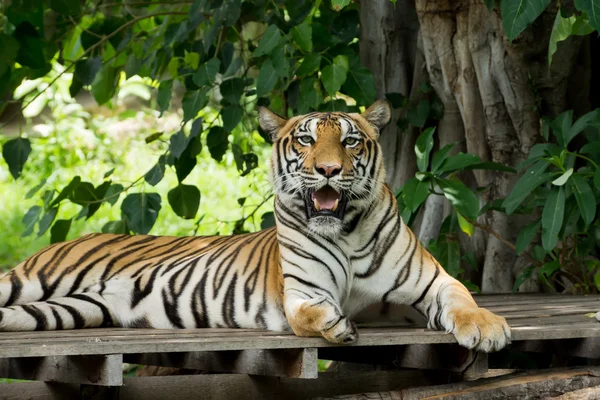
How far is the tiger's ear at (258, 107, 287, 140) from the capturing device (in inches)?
146

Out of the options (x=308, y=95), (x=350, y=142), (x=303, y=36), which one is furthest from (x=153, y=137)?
(x=350, y=142)

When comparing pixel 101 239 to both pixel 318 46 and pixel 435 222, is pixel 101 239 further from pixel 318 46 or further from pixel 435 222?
pixel 435 222

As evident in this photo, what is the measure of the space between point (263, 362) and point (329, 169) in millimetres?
699

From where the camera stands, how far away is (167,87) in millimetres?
5211

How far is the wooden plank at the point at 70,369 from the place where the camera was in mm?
2844

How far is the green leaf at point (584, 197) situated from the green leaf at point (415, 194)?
661mm

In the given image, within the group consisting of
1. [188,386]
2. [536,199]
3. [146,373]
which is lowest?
[146,373]

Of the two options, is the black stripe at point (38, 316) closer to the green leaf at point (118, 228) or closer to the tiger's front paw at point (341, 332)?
the tiger's front paw at point (341, 332)

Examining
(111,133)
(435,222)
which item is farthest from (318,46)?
(111,133)

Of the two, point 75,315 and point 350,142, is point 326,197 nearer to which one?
point 350,142

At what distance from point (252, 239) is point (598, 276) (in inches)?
74.2

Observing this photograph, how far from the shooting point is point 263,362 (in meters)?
3.23

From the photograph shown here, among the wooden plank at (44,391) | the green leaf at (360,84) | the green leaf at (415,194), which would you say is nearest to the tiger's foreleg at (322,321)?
the wooden plank at (44,391)

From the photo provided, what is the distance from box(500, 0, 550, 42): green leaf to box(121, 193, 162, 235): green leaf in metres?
2.26
